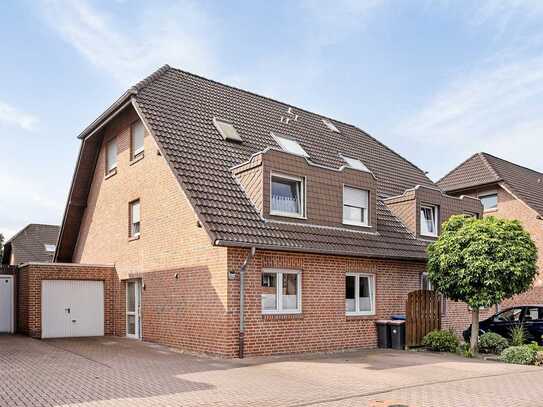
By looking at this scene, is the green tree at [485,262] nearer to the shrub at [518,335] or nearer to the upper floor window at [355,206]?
the shrub at [518,335]

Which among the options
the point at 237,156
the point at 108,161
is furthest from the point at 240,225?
the point at 108,161

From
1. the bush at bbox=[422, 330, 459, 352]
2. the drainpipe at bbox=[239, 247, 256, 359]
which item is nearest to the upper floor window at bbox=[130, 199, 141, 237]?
the drainpipe at bbox=[239, 247, 256, 359]

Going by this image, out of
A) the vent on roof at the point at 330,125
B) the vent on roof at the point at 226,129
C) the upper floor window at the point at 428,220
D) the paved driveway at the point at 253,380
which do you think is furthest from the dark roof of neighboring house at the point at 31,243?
the upper floor window at the point at 428,220

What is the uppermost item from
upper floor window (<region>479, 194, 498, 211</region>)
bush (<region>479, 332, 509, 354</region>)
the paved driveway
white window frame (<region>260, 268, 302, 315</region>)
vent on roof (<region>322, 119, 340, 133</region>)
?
vent on roof (<region>322, 119, 340, 133</region>)

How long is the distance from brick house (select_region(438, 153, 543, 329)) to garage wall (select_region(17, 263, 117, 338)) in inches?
632

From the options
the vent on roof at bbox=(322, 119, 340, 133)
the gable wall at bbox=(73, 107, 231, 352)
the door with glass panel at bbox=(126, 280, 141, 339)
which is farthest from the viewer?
the vent on roof at bbox=(322, 119, 340, 133)

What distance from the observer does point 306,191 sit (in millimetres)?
15789

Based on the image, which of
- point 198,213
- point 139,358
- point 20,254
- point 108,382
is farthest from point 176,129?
point 20,254

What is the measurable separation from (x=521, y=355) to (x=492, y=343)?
74.7 inches

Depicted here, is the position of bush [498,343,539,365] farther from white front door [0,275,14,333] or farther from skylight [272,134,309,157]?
white front door [0,275,14,333]

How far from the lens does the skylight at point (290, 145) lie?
18.6 metres

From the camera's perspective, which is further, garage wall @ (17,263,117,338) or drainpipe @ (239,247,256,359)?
garage wall @ (17,263,117,338)

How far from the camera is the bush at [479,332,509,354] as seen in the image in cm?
1628

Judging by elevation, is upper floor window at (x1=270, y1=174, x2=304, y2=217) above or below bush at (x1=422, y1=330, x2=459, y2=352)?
above
